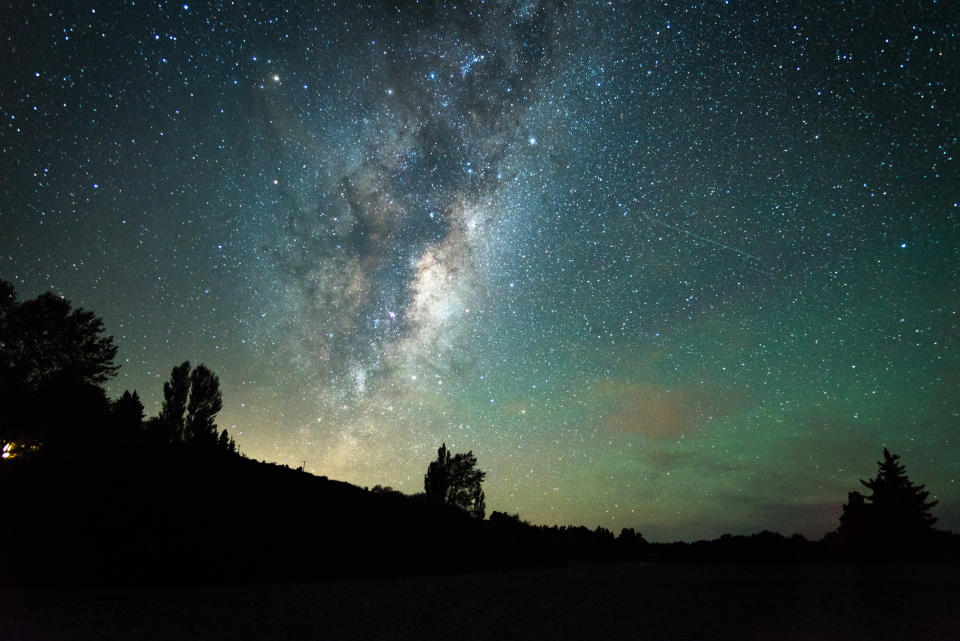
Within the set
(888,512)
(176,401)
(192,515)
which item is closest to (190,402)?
(176,401)

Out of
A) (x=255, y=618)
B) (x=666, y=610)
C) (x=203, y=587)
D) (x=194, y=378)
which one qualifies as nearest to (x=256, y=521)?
(x=203, y=587)

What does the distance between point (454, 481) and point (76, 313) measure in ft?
138

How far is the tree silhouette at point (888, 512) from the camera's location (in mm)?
29920

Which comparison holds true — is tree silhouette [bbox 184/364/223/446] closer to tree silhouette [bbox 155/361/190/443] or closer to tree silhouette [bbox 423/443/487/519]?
tree silhouette [bbox 155/361/190/443]

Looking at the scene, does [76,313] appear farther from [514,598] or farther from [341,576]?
[514,598]

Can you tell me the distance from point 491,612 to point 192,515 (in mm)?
13799

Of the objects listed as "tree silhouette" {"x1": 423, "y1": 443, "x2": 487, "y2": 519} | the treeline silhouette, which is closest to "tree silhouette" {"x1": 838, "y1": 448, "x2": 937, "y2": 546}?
the treeline silhouette

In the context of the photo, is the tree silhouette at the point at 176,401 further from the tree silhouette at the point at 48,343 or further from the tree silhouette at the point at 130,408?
the tree silhouette at the point at 48,343

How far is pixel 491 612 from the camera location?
→ 1044cm

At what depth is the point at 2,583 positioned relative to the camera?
44.2 feet

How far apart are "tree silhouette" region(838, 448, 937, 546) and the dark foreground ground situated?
18.2 m

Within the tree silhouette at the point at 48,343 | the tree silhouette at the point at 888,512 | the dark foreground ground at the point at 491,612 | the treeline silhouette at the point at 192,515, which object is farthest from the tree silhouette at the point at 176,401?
the tree silhouette at the point at 888,512

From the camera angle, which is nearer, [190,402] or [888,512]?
[888,512]

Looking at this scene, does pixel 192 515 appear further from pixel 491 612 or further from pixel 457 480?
pixel 457 480
